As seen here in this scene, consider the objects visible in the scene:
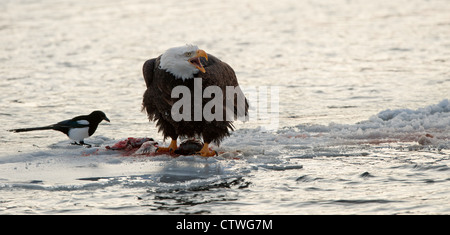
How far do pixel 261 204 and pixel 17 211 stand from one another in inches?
84.8

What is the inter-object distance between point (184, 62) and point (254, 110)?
149 inches

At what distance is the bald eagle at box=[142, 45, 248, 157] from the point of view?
7945mm

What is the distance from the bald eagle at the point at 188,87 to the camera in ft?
26.1

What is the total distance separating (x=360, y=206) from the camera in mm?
6418

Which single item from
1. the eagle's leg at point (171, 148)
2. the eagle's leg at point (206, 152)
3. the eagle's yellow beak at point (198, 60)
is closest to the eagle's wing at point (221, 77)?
the eagle's yellow beak at point (198, 60)

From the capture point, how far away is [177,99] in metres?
8.08

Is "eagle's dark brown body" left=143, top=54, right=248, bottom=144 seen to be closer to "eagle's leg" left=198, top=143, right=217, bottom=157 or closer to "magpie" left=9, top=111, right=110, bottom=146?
"eagle's leg" left=198, top=143, right=217, bottom=157

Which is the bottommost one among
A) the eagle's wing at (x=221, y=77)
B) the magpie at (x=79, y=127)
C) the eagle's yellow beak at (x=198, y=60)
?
the magpie at (x=79, y=127)

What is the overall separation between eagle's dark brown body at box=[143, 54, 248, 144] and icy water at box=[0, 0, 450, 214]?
0.36 m

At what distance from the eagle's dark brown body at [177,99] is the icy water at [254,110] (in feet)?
1.18

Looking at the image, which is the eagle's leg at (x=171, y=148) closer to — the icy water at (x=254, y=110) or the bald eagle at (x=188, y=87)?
the bald eagle at (x=188, y=87)

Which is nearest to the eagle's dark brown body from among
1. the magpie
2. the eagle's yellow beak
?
the eagle's yellow beak
